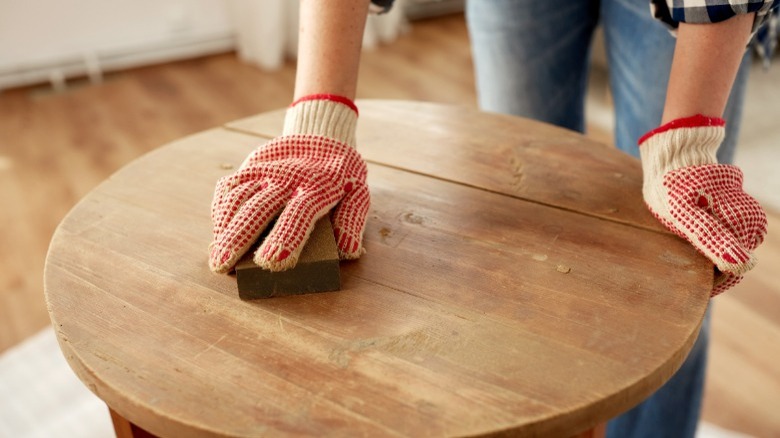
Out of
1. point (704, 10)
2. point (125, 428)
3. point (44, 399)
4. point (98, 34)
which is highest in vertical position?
point (704, 10)

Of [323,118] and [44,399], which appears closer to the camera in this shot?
[323,118]

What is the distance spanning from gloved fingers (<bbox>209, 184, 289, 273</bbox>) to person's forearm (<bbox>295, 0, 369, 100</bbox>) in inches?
7.0

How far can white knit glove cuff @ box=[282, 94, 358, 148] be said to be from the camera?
775 mm

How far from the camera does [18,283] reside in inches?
65.0

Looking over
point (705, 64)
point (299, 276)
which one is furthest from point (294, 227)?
point (705, 64)

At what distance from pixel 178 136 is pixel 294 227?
1760 mm

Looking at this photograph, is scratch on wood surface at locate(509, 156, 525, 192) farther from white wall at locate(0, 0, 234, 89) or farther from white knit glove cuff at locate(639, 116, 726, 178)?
white wall at locate(0, 0, 234, 89)

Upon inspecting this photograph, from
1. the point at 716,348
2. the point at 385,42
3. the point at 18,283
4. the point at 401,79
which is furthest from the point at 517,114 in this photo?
the point at 385,42

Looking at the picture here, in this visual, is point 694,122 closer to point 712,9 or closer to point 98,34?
point 712,9

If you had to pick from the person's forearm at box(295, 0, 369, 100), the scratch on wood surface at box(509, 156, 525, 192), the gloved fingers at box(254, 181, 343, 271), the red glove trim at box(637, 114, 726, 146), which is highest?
the person's forearm at box(295, 0, 369, 100)

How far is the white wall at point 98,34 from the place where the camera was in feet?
8.30

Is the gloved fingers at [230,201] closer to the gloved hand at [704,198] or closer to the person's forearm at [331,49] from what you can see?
the person's forearm at [331,49]

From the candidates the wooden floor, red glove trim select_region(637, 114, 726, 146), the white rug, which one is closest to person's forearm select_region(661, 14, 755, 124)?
red glove trim select_region(637, 114, 726, 146)

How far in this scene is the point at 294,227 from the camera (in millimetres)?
663
